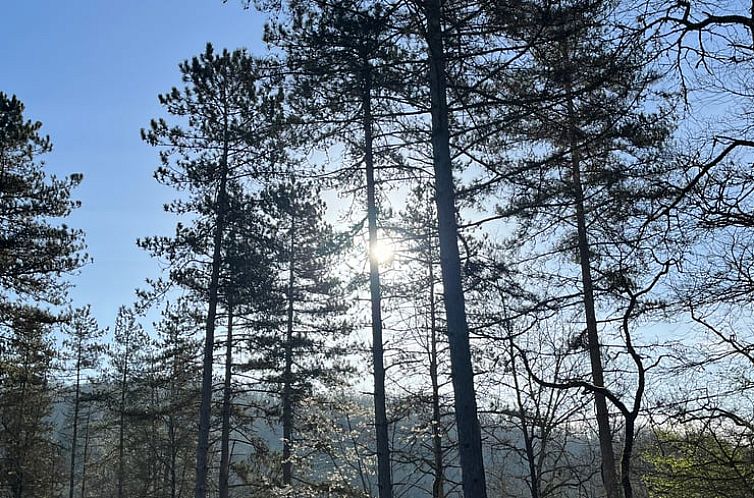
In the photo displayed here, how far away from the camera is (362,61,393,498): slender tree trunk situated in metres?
9.35

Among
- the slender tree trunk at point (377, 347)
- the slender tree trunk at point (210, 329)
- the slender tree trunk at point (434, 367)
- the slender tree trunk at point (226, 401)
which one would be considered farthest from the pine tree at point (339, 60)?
the slender tree trunk at point (226, 401)

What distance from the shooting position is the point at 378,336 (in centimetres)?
1005

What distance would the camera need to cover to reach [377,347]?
10008 mm

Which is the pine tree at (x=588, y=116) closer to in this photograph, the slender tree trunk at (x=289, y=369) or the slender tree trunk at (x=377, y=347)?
the slender tree trunk at (x=377, y=347)

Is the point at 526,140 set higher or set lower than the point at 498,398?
higher

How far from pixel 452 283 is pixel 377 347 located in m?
4.71

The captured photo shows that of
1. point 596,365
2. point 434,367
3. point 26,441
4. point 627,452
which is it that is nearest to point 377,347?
point 434,367

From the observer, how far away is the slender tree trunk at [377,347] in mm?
9352

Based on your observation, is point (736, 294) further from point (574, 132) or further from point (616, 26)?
point (616, 26)

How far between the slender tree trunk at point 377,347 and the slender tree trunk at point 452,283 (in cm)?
317

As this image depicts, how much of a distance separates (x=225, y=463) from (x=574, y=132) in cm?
1397

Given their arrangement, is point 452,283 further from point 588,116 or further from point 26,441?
point 26,441

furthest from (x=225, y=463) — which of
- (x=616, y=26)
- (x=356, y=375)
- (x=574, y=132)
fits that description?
(x=616, y=26)

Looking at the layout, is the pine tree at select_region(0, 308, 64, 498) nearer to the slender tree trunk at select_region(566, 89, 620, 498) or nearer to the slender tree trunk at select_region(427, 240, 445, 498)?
the slender tree trunk at select_region(427, 240, 445, 498)
